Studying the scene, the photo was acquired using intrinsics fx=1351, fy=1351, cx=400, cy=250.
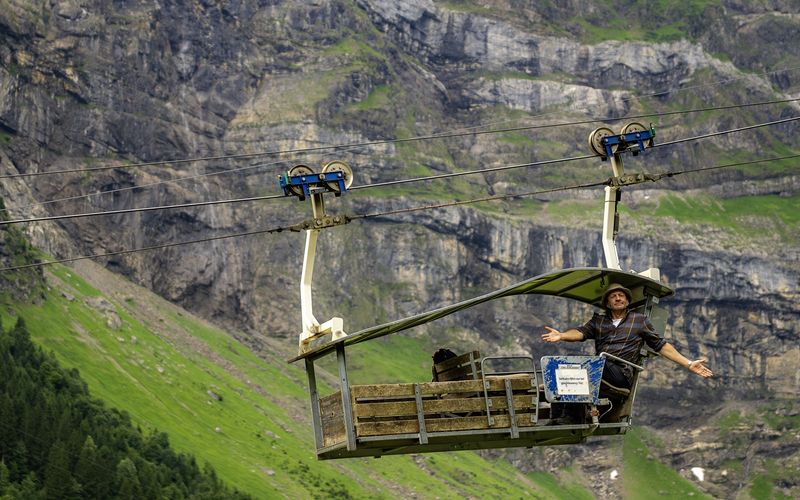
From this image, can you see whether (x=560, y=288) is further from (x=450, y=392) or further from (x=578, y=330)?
(x=450, y=392)

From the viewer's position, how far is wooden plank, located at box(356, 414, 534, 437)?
24547 mm

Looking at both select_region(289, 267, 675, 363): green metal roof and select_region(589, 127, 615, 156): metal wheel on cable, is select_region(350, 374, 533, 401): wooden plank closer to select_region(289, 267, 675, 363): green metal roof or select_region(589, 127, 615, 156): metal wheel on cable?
select_region(289, 267, 675, 363): green metal roof

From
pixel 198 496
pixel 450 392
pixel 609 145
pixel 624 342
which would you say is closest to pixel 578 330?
pixel 624 342

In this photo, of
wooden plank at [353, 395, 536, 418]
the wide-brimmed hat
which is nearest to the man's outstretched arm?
the wide-brimmed hat

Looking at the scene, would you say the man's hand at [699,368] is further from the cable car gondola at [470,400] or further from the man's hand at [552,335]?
the man's hand at [552,335]

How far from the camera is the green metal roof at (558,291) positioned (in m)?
25.2

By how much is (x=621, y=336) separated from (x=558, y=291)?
83.3 inches

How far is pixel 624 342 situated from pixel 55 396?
568ft

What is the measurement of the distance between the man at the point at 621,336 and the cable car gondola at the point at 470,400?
255 mm

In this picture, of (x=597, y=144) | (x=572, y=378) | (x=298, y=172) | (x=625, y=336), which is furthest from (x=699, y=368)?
(x=298, y=172)

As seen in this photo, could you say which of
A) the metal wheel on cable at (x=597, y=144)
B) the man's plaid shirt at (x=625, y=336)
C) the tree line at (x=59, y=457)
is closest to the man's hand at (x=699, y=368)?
the man's plaid shirt at (x=625, y=336)

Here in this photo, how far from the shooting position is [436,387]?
2511 centimetres

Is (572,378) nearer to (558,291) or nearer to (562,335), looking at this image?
(562,335)

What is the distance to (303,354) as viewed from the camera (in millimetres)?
25859
